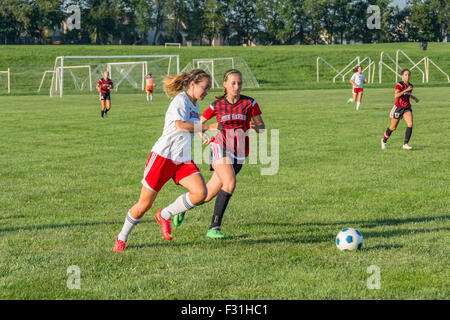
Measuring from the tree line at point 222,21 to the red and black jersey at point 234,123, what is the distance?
9862 cm

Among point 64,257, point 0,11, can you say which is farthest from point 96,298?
point 0,11

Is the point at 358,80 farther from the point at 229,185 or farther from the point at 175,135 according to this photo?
the point at 175,135

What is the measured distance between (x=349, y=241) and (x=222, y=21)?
11028cm

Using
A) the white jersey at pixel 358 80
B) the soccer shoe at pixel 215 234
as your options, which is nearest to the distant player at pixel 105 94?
the white jersey at pixel 358 80

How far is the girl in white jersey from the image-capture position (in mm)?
6652

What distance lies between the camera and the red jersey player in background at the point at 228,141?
750cm

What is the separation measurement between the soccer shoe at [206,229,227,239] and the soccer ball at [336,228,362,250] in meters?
1.40

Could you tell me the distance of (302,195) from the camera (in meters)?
10.1

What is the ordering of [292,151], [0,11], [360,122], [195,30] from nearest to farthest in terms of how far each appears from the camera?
[292,151], [360,122], [0,11], [195,30]

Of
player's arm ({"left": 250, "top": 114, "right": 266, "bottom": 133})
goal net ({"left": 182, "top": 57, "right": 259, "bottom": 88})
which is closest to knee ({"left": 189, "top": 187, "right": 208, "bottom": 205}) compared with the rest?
player's arm ({"left": 250, "top": 114, "right": 266, "bottom": 133})

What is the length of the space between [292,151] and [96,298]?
35.0ft

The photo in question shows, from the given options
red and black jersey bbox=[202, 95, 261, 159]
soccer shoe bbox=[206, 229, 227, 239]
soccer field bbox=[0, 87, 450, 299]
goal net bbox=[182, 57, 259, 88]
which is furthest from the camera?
goal net bbox=[182, 57, 259, 88]

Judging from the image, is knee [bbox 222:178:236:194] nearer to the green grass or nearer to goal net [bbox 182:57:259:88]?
goal net [bbox 182:57:259:88]
